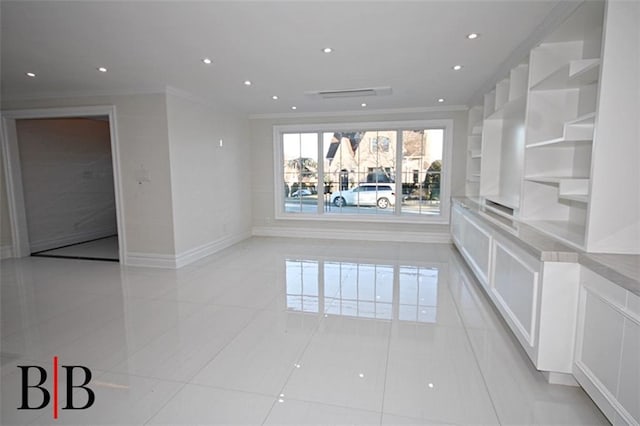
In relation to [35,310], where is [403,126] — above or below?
above

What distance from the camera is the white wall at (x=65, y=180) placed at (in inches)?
217

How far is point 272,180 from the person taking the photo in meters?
6.75

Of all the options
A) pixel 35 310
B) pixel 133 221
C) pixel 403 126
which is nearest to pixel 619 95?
pixel 403 126

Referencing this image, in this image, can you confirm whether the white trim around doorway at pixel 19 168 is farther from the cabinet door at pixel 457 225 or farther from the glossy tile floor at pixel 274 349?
the cabinet door at pixel 457 225

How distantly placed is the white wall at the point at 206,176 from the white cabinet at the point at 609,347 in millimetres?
4413

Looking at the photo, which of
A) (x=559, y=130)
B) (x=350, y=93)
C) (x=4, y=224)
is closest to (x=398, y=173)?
(x=350, y=93)

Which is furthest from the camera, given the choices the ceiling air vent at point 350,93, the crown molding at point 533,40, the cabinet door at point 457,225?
the cabinet door at point 457,225

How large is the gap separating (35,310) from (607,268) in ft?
14.7

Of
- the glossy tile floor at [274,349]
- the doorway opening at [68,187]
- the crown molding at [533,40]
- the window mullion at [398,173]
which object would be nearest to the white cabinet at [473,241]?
the glossy tile floor at [274,349]

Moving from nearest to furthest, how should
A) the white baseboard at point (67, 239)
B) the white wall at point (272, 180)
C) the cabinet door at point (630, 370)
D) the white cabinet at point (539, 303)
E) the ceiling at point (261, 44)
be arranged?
the cabinet door at point (630, 370)
the white cabinet at point (539, 303)
the ceiling at point (261, 44)
the white baseboard at point (67, 239)
the white wall at point (272, 180)

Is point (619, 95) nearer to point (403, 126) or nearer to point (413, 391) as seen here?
point (413, 391)

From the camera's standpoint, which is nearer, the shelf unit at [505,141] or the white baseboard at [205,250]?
the shelf unit at [505,141]

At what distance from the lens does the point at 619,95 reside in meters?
1.90

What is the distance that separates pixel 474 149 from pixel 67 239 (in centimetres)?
721
